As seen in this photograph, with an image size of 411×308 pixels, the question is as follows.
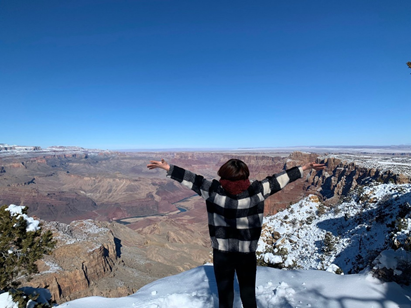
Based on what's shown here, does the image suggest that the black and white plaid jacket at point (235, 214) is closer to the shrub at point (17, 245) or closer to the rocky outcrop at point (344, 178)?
the shrub at point (17, 245)

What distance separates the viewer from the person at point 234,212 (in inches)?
81.7

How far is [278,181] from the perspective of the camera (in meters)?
2.31

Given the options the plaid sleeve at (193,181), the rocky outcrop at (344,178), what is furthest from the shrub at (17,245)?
the rocky outcrop at (344,178)

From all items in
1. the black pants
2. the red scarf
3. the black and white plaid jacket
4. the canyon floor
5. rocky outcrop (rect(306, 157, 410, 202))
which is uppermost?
the red scarf

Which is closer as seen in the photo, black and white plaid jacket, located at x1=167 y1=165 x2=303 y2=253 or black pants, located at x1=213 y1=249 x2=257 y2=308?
black and white plaid jacket, located at x1=167 y1=165 x2=303 y2=253

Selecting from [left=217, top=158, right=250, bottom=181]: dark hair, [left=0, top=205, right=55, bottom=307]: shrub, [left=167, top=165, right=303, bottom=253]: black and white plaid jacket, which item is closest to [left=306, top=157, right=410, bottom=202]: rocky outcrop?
[left=167, top=165, right=303, bottom=253]: black and white plaid jacket

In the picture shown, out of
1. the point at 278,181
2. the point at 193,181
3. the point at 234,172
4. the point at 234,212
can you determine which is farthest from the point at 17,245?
the point at 278,181

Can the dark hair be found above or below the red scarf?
above

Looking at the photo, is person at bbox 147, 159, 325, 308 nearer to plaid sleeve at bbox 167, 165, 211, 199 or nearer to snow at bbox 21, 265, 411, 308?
plaid sleeve at bbox 167, 165, 211, 199

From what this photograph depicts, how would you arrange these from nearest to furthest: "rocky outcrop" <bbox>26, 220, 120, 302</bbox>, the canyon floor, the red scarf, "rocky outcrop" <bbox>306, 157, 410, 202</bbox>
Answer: the red scarf
"rocky outcrop" <bbox>26, 220, 120, 302</bbox>
the canyon floor
"rocky outcrop" <bbox>306, 157, 410, 202</bbox>

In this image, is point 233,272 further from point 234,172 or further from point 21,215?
point 21,215

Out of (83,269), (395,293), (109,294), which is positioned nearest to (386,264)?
(395,293)

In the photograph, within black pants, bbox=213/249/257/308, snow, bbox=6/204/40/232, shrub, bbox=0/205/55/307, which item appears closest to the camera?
black pants, bbox=213/249/257/308

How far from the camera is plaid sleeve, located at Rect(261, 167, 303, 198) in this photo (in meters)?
2.25
